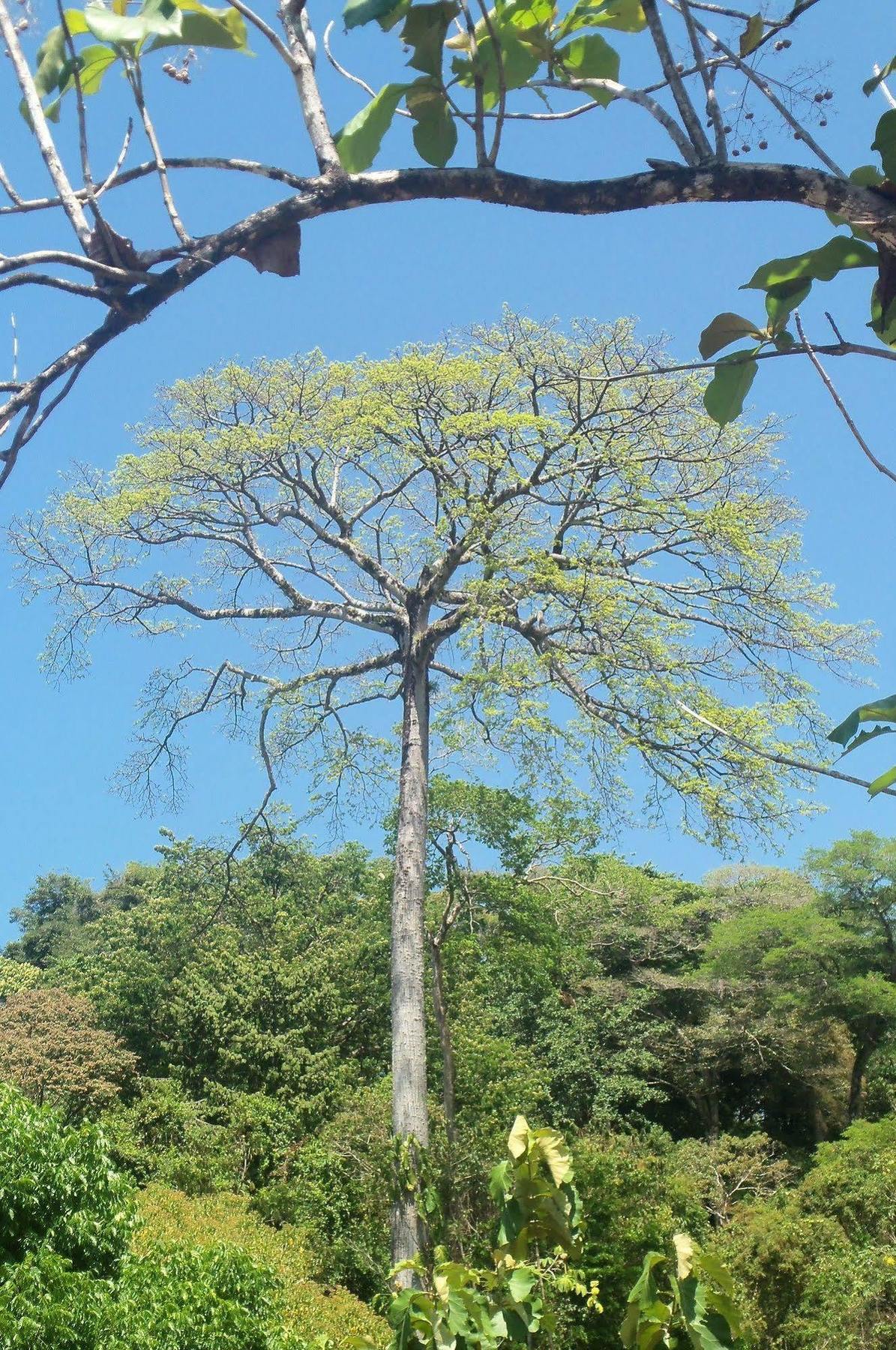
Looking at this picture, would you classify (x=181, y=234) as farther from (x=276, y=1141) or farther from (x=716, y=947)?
(x=716, y=947)

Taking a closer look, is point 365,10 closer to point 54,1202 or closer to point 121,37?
point 121,37

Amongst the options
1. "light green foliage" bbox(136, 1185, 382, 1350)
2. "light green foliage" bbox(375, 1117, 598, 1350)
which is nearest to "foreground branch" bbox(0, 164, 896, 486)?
"light green foliage" bbox(375, 1117, 598, 1350)

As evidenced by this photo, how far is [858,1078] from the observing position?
1486cm

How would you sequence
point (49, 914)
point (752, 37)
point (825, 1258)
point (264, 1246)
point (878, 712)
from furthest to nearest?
point (49, 914)
point (264, 1246)
point (825, 1258)
point (752, 37)
point (878, 712)

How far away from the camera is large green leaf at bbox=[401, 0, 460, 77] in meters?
1.00

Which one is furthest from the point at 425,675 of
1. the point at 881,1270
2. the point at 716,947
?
the point at 716,947

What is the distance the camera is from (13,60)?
950mm

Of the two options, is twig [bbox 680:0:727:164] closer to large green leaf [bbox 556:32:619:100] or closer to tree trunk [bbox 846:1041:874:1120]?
large green leaf [bbox 556:32:619:100]

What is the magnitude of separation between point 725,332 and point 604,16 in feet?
1.19

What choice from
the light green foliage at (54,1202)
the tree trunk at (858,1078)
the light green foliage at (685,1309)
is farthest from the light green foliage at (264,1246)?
the tree trunk at (858,1078)

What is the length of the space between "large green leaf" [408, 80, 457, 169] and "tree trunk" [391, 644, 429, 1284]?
6.86m

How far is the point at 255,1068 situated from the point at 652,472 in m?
7.87

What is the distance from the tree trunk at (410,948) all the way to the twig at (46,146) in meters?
6.90

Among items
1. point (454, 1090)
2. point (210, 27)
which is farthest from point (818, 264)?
point (454, 1090)
